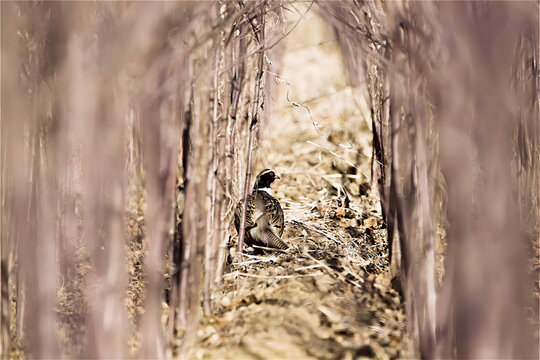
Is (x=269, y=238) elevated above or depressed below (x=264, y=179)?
below

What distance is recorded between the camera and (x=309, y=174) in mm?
5797

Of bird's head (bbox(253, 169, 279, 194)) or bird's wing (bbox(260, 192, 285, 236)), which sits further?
bird's head (bbox(253, 169, 279, 194))

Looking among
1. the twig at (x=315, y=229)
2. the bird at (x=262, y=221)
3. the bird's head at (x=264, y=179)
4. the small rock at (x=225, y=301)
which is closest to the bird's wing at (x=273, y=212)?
the bird at (x=262, y=221)

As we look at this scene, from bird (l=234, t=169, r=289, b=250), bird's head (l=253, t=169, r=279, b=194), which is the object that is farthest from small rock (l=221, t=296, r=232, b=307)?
bird's head (l=253, t=169, r=279, b=194)

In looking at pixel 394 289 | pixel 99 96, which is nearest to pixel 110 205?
pixel 99 96

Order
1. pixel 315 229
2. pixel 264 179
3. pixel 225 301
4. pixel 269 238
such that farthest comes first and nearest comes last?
pixel 315 229 → pixel 264 179 → pixel 269 238 → pixel 225 301

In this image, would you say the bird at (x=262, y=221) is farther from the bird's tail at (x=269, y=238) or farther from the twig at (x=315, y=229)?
the twig at (x=315, y=229)

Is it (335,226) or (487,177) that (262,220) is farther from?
(487,177)

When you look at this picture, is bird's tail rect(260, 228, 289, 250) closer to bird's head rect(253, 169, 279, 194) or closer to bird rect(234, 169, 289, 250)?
bird rect(234, 169, 289, 250)

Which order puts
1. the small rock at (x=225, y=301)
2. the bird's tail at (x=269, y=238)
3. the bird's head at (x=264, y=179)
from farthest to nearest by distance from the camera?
the bird's head at (x=264, y=179)
the bird's tail at (x=269, y=238)
the small rock at (x=225, y=301)

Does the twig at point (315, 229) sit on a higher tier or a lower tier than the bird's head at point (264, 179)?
lower

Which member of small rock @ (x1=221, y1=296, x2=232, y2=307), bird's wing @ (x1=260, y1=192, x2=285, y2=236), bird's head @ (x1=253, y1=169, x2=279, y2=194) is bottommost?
small rock @ (x1=221, y1=296, x2=232, y2=307)

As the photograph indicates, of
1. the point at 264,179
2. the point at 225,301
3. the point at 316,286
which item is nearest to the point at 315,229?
the point at 264,179

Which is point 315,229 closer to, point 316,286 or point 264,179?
point 264,179
